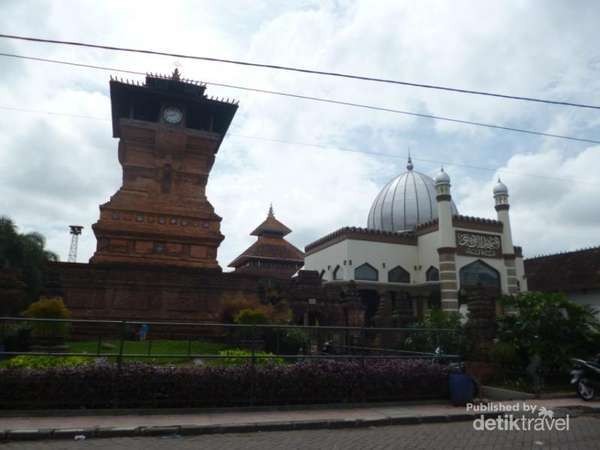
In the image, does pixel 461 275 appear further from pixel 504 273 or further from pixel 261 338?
pixel 261 338

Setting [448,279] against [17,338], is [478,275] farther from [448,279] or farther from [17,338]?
[17,338]

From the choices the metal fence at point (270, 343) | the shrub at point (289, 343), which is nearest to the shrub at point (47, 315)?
the metal fence at point (270, 343)

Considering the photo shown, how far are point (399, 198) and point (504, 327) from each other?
28187mm

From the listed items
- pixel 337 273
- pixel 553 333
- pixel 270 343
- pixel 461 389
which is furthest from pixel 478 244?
pixel 461 389

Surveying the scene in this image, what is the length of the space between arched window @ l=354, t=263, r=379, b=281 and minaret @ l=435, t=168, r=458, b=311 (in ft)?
16.5

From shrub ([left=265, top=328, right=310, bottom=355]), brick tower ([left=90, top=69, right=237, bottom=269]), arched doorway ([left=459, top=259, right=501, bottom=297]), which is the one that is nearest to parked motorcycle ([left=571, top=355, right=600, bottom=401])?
shrub ([left=265, top=328, right=310, bottom=355])

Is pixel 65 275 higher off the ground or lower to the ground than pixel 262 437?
higher

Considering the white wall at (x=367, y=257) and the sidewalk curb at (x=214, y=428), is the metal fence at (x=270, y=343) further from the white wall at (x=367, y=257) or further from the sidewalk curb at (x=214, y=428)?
the white wall at (x=367, y=257)

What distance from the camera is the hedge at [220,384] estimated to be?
27.4ft

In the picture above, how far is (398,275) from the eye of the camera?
3544cm

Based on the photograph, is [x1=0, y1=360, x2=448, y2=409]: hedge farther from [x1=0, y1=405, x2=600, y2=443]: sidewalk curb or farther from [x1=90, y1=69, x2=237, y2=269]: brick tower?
[x1=90, y1=69, x2=237, y2=269]: brick tower

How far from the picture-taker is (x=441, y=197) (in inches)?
1375

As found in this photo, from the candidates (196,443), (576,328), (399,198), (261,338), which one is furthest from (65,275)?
(399,198)

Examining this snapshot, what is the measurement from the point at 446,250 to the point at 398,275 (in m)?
4.38
